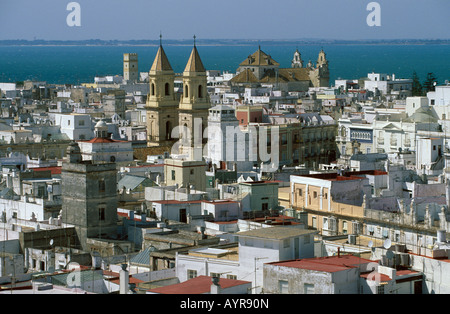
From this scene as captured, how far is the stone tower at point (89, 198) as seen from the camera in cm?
3206

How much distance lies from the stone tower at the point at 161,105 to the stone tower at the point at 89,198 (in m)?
25.5

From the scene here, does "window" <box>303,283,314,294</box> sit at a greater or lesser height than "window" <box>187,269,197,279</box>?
greater

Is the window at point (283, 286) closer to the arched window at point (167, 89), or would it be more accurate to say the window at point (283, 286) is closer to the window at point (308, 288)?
the window at point (308, 288)

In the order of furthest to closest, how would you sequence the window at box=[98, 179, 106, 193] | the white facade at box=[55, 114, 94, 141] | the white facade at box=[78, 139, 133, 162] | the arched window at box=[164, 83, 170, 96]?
the white facade at box=[55, 114, 94, 141]
the arched window at box=[164, 83, 170, 96]
the white facade at box=[78, 139, 133, 162]
the window at box=[98, 179, 106, 193]

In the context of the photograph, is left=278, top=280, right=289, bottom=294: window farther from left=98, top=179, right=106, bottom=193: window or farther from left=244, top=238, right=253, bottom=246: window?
left=98, top=179, right=106, bottom=193: window

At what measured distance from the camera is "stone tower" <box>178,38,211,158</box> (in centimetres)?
5591

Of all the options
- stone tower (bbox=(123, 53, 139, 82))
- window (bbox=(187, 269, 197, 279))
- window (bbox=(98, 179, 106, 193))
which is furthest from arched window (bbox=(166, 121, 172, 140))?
stone tower (bbox=(123, 53, 139, 82))

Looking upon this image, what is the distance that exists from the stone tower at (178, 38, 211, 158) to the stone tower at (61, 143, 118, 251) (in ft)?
75.9

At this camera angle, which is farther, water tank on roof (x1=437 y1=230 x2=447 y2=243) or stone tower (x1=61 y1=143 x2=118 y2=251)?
stone tower (x1=61 y1=143 x2=118 y2=251)

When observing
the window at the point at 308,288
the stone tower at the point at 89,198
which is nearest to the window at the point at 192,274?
the window at the point at 308,288

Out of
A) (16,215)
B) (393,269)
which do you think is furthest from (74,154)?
(393,269)

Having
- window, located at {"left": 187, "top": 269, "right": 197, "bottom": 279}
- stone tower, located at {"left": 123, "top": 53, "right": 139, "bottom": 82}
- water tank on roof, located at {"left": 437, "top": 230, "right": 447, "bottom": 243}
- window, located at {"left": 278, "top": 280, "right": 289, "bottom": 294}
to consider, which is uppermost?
stone tower, located at {"left": 123, "top": 53, "right": 139, "bottom": 82}
